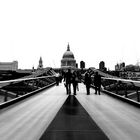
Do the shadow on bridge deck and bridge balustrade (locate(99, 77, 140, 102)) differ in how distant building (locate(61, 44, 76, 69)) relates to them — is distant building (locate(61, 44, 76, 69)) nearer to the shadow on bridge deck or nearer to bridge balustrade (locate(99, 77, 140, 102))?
bridge balustrade (locate(99, 77, 140, 102))

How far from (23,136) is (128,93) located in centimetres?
714

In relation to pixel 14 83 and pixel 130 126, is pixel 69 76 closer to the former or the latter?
pixel 14 83

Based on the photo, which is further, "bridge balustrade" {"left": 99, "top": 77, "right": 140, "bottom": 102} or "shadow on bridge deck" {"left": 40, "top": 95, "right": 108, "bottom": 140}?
"bridge balustrade" {"left": 99, "top": 77, "right": 140, "bottom": 102}

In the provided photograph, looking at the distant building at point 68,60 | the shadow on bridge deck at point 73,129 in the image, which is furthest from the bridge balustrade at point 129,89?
the distant building at point 68,60

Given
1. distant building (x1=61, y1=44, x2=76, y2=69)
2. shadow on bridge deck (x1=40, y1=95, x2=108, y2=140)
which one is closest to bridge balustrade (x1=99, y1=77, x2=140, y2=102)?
shadow on bridge deck (x1=40, y1=95, x2=108, y2=140)

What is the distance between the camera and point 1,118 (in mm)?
6961

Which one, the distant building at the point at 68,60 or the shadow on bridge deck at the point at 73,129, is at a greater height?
the distant building at the point at 68,60

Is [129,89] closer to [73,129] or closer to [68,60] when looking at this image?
[73,129]

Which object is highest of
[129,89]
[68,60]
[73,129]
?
[68,60]

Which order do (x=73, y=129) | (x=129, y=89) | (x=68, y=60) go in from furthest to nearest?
(x=68, y=60)
(x=129, y=89)
(x=73, y=129)

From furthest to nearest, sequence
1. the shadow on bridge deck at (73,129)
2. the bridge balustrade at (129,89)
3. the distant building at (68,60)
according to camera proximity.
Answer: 1. the distant building at (68,60)
2. the bridge balustrade at (129,89)
3. the shadow on bridge deck at (73,129)

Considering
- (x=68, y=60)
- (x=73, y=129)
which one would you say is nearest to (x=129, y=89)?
(x=73, y=129)

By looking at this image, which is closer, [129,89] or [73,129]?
[73,129]

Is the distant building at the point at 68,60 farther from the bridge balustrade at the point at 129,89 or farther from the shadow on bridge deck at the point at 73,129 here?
the shadow on bridge deck at the point at 73,129
